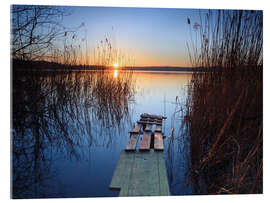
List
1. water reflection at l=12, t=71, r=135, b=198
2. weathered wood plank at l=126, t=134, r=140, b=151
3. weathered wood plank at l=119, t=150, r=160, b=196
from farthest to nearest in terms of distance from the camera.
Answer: weathered wood plank at l=126, t=134, r=140, b=151
water reflection at l=12, t=71, r=135, b=198
weathered wood plank at l=119, t=150, r=160, b=196

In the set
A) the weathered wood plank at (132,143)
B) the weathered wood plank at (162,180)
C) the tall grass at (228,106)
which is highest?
the tall grass at (228,106)

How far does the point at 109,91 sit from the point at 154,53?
104 centimetres

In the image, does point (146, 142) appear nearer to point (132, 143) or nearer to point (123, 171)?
point (132, 143)

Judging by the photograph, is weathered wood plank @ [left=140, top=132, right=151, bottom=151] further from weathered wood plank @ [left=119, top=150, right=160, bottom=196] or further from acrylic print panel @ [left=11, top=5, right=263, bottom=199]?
weathered wood plank @ [left=119, top=150, right=160, bottom=196]

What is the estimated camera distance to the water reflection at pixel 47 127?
137cm

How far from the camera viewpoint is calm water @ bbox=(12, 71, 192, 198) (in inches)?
50.9

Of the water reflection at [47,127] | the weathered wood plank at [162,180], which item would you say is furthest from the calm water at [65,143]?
the weathered wood plank at [162,180]

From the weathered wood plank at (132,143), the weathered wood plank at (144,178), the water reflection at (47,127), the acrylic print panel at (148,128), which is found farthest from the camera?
the weathered wood plank at (132,143)

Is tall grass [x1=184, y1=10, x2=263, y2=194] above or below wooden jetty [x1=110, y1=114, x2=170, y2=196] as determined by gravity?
above

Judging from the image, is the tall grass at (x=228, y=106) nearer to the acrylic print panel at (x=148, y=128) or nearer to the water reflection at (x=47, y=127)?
the acrylic print panel at (x=148, y=128)

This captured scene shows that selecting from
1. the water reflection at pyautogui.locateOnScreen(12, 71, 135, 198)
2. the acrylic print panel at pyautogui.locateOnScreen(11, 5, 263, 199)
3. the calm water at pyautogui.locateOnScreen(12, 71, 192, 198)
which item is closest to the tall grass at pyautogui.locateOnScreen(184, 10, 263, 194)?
the acrylic print panel at pyautogui.locateOnScreen(11, 5, 263, 199)

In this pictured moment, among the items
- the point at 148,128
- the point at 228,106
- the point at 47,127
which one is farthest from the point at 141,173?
the point at 47,127

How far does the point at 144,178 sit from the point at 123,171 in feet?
0.54

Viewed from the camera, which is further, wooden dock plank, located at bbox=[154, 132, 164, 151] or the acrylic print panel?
wooden dock plank, located at bbox=[154, 132, 164, 151]
